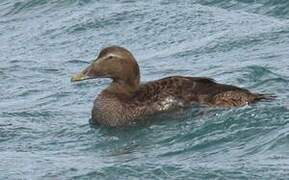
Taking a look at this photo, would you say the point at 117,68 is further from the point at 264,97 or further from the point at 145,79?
the point at 145,79

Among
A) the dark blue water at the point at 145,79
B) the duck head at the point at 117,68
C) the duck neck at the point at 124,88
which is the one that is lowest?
the dark blue water at the point at 145,79

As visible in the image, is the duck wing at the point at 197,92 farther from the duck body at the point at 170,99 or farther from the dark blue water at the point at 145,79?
the dark blue water at the point at 145,79

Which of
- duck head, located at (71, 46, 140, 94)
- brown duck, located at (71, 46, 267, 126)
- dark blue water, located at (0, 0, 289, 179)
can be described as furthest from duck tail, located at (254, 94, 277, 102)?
duck head, located at (71, 46, 140, 94)

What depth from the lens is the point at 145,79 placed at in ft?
56.0

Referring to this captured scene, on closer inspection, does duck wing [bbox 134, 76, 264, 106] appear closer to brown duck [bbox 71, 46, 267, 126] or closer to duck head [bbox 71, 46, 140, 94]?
brown duck [bbox 71, 46, 267, 126]

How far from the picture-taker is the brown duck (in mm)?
14180

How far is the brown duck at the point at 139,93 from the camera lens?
14.2 m

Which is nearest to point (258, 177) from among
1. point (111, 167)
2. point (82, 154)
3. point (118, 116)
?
point (111, 167)

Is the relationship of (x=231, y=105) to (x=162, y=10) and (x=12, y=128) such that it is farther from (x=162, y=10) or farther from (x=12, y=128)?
(x=162, y=10)

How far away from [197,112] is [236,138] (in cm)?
115

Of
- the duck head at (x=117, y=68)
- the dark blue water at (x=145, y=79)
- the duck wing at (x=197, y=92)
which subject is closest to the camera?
the dark blue water at (x=145, y=79)

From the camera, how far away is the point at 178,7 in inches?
822

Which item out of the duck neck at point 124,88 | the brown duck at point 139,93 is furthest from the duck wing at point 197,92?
the duck neck at point 124,88

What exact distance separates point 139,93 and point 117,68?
15.0 inches
